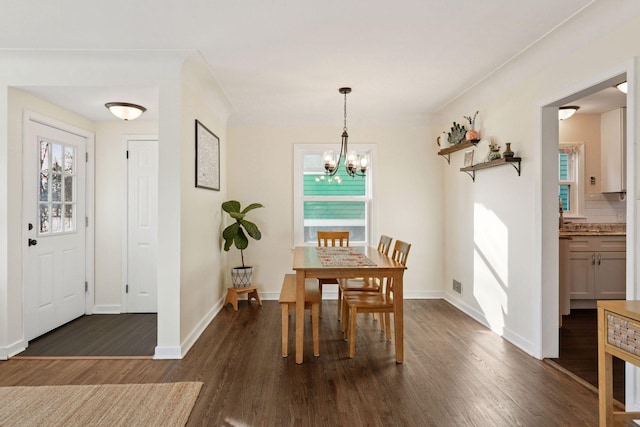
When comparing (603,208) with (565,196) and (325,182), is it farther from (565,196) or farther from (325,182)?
(325,182)

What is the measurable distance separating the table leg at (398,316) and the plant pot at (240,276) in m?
2.28

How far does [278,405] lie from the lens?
7.50 ft

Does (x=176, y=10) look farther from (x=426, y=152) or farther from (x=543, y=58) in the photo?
(x=426, y=152)

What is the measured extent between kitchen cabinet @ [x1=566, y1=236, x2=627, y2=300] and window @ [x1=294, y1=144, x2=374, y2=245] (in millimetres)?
2454

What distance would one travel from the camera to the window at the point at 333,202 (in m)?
5.17

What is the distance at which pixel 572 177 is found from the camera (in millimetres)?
4742

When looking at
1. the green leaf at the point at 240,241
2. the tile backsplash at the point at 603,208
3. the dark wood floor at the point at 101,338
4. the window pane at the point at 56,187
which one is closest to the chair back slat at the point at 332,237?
the green leaf at the point at 240,241

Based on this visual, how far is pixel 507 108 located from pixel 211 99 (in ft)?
9.67

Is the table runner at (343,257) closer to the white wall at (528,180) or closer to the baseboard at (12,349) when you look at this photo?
the white wall at (528,180)

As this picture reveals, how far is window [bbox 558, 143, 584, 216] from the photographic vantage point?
4688 millimetres

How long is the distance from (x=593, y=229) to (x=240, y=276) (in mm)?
4422

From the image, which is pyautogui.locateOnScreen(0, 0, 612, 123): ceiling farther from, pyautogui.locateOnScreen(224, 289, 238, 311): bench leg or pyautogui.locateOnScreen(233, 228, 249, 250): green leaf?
pyautogui.locateOnScreen(224, 289, 238, 311): bench leg

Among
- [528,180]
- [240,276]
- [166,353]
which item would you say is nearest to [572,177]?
[528,180]

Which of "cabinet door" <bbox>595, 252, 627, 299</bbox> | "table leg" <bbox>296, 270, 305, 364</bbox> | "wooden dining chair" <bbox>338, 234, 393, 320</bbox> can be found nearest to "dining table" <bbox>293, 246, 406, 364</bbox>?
"table leg" <bbox>296, 270, 305, 364</bbox>
